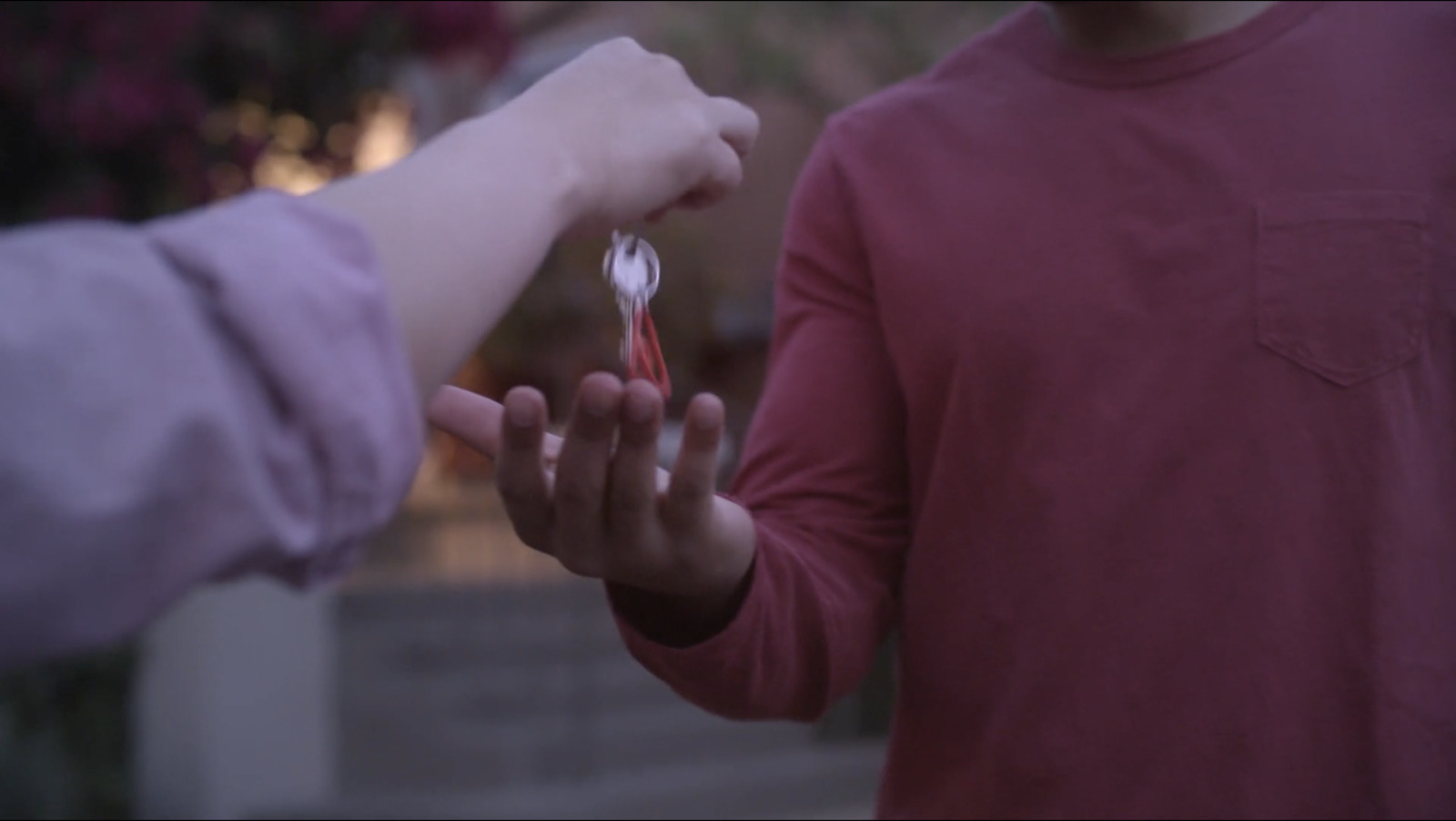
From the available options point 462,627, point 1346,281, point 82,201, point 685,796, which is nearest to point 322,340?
point 1346,281

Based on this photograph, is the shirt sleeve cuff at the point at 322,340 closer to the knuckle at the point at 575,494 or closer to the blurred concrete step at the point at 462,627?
the knuckle at the point at 575,494

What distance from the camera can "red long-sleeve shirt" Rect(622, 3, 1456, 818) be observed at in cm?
142

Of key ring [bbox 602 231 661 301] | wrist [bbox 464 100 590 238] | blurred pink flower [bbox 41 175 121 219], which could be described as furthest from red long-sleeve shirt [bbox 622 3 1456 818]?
blurred pink flower [bbox 41 175 121 219]

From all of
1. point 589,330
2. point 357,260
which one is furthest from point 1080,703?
point 589,330

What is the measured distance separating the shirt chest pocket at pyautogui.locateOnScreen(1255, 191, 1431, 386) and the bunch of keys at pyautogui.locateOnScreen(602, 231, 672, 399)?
68cm

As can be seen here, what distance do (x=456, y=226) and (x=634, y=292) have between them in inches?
14.1

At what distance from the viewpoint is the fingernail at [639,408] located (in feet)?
3.54

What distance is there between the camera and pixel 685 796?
21.6 ft

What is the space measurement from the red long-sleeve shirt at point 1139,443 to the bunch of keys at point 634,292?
1.14 feet

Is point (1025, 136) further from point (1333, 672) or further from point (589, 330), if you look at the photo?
point (589, 330)

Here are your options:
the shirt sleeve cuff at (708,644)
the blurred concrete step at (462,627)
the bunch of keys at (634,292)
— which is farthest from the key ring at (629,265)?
the blurred concrete step at (462,627)

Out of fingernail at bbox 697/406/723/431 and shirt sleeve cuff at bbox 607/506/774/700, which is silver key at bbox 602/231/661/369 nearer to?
fingernail at bbox 697/406/723/431

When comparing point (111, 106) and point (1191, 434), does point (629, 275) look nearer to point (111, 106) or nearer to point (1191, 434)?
point (1191, 434)

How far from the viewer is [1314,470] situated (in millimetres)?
1436
